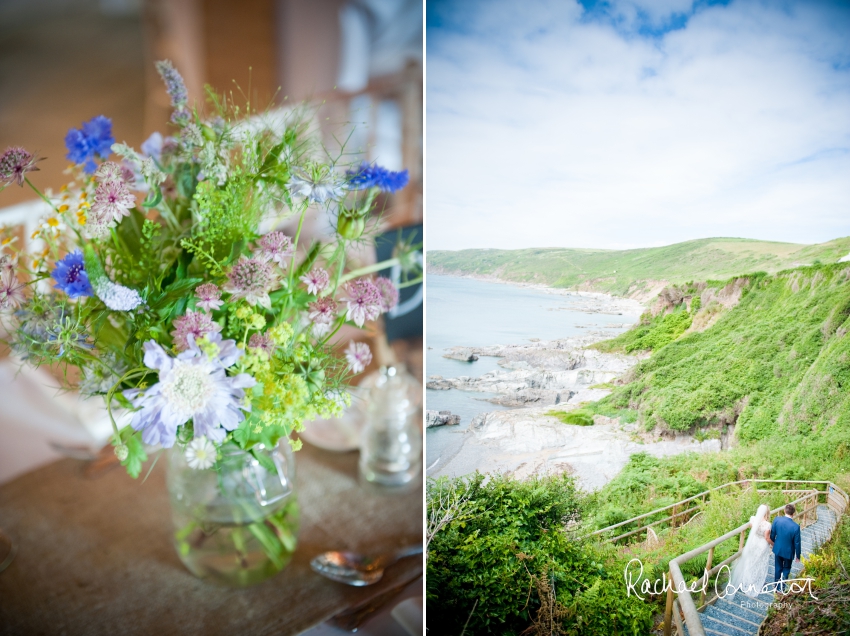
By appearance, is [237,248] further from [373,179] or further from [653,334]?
[653,334]

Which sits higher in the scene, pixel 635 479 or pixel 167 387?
pixel 167 387

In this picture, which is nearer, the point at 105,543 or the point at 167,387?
the point at 167,387

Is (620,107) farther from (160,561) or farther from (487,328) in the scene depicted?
(160,561)

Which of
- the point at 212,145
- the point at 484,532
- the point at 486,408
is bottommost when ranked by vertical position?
the point at 484,532

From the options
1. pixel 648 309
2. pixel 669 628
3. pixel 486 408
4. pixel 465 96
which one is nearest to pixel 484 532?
pixel 486 408

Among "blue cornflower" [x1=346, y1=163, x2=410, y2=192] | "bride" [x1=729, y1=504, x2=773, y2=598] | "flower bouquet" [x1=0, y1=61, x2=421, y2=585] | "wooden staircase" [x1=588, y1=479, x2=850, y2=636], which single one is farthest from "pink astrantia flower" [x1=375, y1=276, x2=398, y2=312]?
"bride" [x1=729, y1=504, x2=773, y2=598]

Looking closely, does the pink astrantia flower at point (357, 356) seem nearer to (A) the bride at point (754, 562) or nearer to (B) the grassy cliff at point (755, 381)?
(B) the grassy cliff at point (755, 381)
